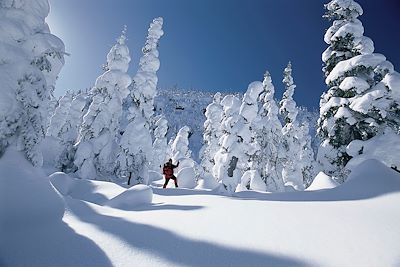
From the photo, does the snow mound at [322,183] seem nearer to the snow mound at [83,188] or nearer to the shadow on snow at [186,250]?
the shadow on snow at [186,250]

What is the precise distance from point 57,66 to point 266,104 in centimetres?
2593

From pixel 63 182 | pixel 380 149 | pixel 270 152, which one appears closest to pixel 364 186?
pixel 380 149

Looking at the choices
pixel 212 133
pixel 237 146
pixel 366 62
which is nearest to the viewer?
pixel 366 62

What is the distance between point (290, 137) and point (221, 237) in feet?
106

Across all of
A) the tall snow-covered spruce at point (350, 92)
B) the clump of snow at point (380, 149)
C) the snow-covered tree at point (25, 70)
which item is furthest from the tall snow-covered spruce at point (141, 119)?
the clump of snow at point (380, 149)

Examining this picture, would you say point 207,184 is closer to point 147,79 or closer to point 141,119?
point 141,119

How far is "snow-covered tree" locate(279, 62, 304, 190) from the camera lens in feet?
115

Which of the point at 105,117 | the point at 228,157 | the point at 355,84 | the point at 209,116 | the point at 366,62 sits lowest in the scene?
the point at 355,84

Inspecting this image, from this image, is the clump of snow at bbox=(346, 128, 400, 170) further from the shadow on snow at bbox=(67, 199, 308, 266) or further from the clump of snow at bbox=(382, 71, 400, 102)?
the shadow on snow at bbox=(67, 199, 308, 266)

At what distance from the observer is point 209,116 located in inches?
1544

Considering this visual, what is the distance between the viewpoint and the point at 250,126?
89.9 ft

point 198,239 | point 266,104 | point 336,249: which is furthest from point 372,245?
point 266,104

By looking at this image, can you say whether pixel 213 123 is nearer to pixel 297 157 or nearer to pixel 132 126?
pixel 297 157

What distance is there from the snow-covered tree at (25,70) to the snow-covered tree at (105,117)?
50.4ft
